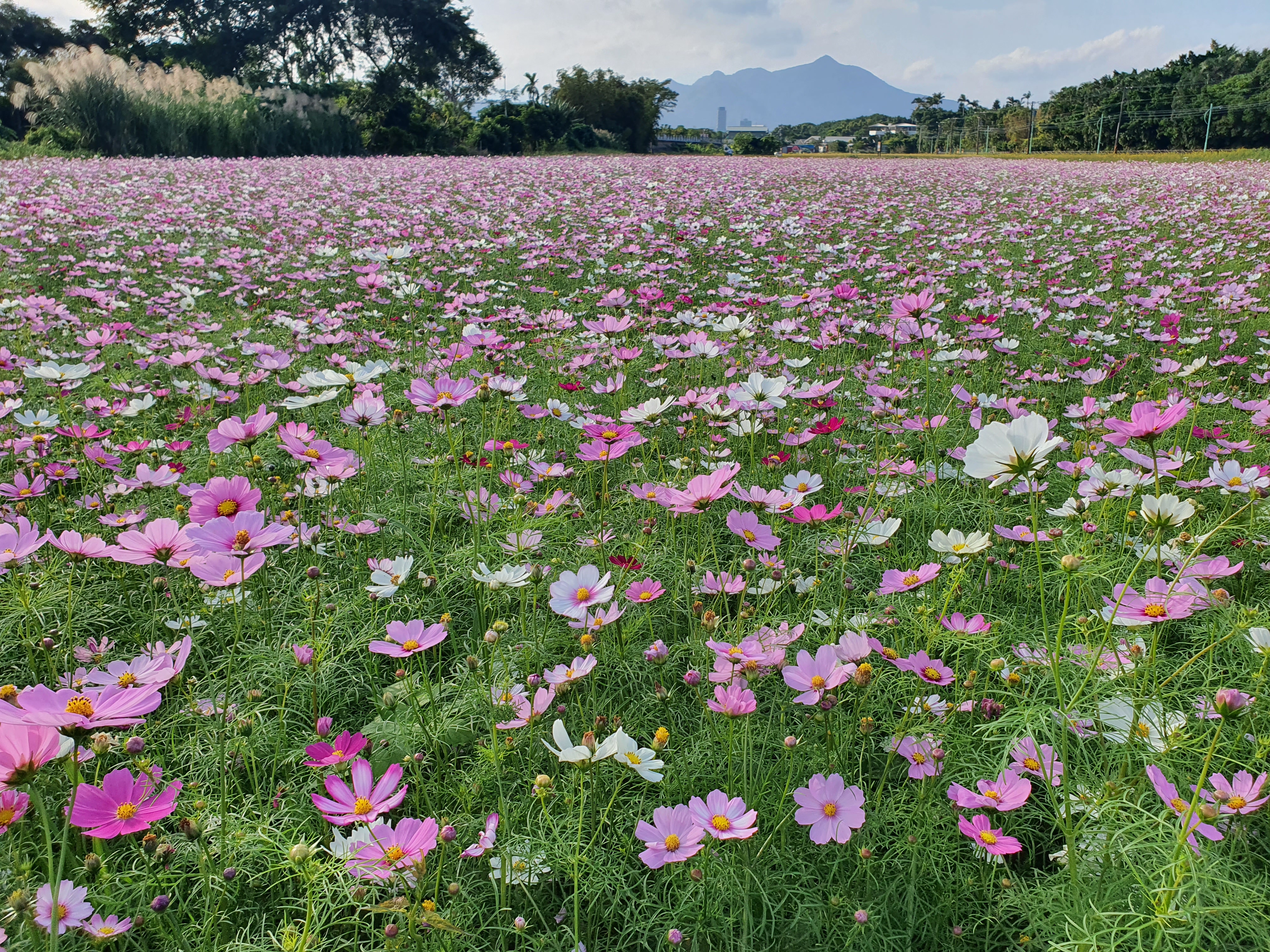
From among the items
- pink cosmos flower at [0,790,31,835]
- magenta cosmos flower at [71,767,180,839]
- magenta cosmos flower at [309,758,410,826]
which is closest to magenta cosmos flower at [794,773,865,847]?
magenta cosmos flower at [309,758,410,826]

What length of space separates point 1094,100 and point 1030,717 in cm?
4322

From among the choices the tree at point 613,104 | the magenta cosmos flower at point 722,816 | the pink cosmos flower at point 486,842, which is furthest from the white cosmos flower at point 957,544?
the tree at point 613,104

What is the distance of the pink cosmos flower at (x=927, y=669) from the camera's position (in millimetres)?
922

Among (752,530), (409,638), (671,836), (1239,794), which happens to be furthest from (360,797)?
(1239,794)

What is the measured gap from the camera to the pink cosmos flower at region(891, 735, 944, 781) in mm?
860

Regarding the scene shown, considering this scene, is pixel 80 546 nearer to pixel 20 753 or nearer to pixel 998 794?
pixel 20 753

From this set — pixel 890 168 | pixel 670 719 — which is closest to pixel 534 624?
pixel 670 719

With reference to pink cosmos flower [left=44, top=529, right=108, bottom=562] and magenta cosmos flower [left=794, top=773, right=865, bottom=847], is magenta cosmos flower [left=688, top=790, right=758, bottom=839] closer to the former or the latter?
magenta cosmos flower [left=794, top=773, right=865, bottom=847]

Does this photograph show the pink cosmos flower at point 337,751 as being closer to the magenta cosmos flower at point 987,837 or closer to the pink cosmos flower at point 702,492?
the pink cosmos flower at point 702,492

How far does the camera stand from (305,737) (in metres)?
1.08

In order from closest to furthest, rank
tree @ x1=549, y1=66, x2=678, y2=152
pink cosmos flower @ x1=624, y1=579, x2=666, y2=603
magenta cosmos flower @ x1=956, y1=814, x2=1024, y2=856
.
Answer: magenta cosmos flower @ x1=956, y1=814, x2=1024, y2=856, pink cosmos flower @ x1=624, y1=579, x2=666, y2=603, tree @ x1=549, y1=66, x2=678, y2=152

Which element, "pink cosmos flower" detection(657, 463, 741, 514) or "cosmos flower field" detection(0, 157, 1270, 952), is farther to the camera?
"pink cosmos flower" detection(657, 463, 741, 514)

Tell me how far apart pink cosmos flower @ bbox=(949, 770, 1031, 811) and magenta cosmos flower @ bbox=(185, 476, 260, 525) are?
0.97 m

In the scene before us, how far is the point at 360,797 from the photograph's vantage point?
29.8 inches
